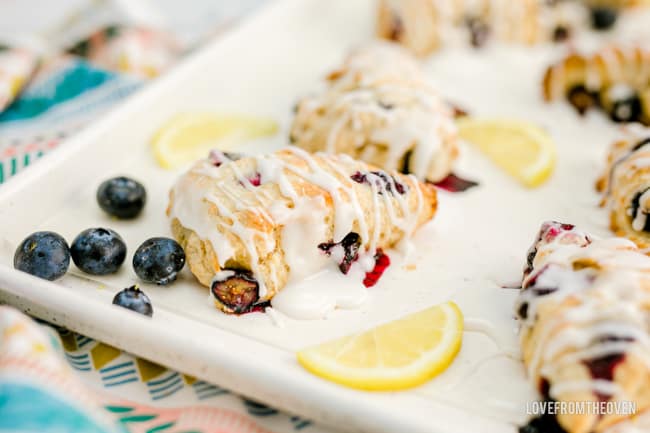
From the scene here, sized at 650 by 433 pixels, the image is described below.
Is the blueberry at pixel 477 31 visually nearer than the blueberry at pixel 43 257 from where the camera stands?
No

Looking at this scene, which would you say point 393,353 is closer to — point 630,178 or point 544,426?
point 544,426

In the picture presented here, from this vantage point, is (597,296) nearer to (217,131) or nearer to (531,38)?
(217,131)

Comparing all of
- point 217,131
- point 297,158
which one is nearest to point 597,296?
point 297,158

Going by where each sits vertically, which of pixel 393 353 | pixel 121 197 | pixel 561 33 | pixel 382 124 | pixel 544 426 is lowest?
pixel 544 426

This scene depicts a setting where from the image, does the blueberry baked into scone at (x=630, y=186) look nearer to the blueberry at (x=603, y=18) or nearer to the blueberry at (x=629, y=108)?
the blueberry at (x=629, y=108)

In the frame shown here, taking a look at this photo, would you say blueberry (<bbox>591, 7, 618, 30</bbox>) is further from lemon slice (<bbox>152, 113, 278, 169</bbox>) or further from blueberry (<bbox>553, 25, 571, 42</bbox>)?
lemon slice (<bbox>152, 113, 278, 169</bbox>)

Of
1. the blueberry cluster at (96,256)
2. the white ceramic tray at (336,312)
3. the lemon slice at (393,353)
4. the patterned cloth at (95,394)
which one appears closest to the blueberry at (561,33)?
the white ceramic tray at (336,312)

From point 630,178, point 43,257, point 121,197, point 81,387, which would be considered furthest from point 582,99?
point 81,387
